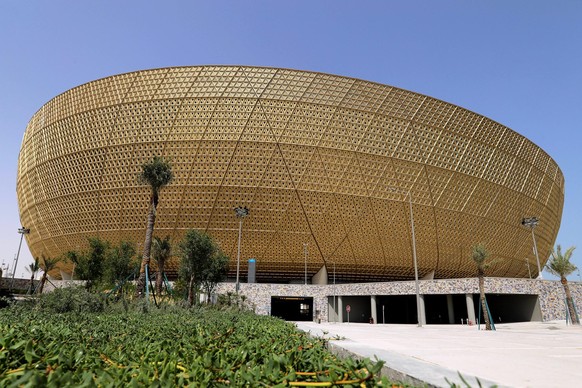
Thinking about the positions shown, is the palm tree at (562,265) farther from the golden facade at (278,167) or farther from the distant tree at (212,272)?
the distant tree at (212,272)

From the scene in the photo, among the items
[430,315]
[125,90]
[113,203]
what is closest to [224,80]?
[125,90]

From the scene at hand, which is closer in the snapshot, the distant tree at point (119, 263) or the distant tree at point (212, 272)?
the distant tree at point (212, 272)

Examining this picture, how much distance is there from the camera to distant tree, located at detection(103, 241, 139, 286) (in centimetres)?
2956

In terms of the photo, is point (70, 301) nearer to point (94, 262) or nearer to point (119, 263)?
point (119, 263)

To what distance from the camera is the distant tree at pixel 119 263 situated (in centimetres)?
2956

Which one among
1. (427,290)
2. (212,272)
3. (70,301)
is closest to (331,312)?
(427,290)

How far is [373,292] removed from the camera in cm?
3114

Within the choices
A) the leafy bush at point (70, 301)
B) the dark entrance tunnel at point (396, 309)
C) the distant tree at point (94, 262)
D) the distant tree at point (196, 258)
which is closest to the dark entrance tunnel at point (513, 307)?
the dark entrance tunnel at point (396, 309)

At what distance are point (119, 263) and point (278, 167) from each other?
15.7 metres

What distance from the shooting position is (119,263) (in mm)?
29922

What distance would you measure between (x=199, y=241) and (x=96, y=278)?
44.0 feet

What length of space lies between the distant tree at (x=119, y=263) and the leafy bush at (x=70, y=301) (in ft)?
50.3

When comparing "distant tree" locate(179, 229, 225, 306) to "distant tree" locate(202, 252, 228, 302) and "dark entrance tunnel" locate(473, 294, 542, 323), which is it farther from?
"dark entrance tunnel" locate(473, 294, 542, 323)

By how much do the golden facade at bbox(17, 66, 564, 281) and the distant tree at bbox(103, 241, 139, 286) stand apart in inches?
106
